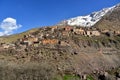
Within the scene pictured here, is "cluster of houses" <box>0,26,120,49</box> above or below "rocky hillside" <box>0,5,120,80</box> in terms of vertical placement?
above

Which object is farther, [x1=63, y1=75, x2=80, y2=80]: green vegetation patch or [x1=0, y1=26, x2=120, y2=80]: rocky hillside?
[x1=0, y1=26, x2=120, y2=80]: rocky hillside

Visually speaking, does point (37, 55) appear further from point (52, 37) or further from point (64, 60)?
point (52, 37)

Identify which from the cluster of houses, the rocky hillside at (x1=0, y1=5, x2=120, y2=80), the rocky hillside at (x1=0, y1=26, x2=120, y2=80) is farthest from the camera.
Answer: the cluster of houses

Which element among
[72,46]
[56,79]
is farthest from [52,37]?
[56,79]

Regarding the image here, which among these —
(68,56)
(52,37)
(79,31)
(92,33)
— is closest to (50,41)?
(52,37)

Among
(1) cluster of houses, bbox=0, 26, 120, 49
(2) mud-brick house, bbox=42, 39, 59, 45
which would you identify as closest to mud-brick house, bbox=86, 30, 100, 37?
(1) cluster of houses, bbox=0, 26, 120, 49

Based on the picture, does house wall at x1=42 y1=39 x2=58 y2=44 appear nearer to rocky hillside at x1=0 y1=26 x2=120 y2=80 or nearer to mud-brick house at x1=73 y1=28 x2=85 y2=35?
rocky hillside at x1=0 y1=26 x2=120 y2=80

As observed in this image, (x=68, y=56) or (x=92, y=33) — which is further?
(x=92, y=33)

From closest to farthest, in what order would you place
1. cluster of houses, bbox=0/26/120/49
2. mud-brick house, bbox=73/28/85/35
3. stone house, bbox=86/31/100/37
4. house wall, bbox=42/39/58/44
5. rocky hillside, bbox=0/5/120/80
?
rocky hillside, bbox=0/5/120/80 < house wall, bbox=42/39/58/44 < cluster of houses, bbox=0/26/120/49 < stone house, bbox=86/31/100/37 < mud-brick house, bbox=73/28/85/35

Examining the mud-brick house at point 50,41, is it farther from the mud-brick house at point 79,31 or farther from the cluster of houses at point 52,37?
the mud-brick house at point 79,31

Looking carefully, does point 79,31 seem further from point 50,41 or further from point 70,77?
point 70,77

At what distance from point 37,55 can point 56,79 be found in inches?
1405

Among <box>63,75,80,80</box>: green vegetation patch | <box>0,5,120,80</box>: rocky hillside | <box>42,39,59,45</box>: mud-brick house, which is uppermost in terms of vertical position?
<box>42,39,59,45</box>: mud-brick house

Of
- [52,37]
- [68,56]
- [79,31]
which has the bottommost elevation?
[68,56]
